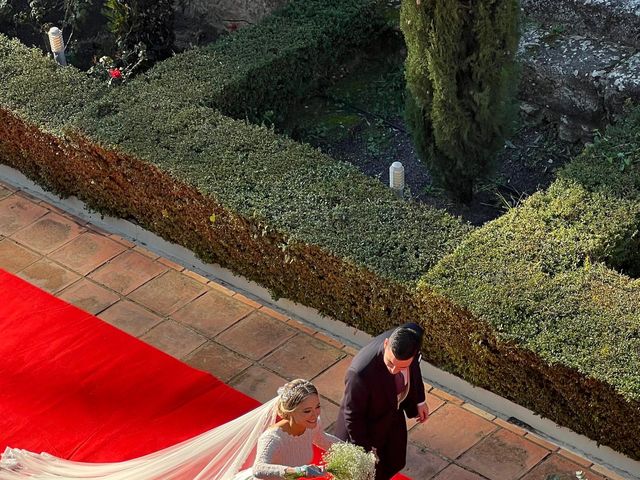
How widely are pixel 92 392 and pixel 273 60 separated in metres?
3.45

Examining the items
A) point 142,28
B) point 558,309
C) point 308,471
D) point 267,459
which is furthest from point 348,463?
point 142,28

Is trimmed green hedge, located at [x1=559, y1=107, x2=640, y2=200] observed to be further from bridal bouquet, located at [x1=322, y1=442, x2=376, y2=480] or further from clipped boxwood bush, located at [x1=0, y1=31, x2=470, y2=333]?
bridal bouquet, located at [x1=322, y1=442, x2=376, y2=480]

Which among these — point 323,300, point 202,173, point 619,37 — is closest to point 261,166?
point 202,173

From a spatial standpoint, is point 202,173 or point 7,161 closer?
point 202,173

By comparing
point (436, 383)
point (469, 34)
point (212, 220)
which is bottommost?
point (436, 383)

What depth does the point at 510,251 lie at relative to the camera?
7.54 m

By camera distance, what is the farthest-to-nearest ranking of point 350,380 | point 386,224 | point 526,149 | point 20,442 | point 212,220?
point 526,149
point 212,220
point 386,224
point 20,442
point 350,380

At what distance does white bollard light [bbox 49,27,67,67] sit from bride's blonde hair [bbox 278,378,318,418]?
5.36m

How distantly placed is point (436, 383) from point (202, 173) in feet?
7.48

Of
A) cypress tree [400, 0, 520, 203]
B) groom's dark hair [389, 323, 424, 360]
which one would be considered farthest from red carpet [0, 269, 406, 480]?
cypress tree [400, 0, 520, 203]

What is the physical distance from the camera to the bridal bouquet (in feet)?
18.9

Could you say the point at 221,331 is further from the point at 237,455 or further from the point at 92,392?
the point at 237,455

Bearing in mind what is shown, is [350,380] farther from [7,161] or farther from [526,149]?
[7,161]

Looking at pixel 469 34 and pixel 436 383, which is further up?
pixel 469 34
